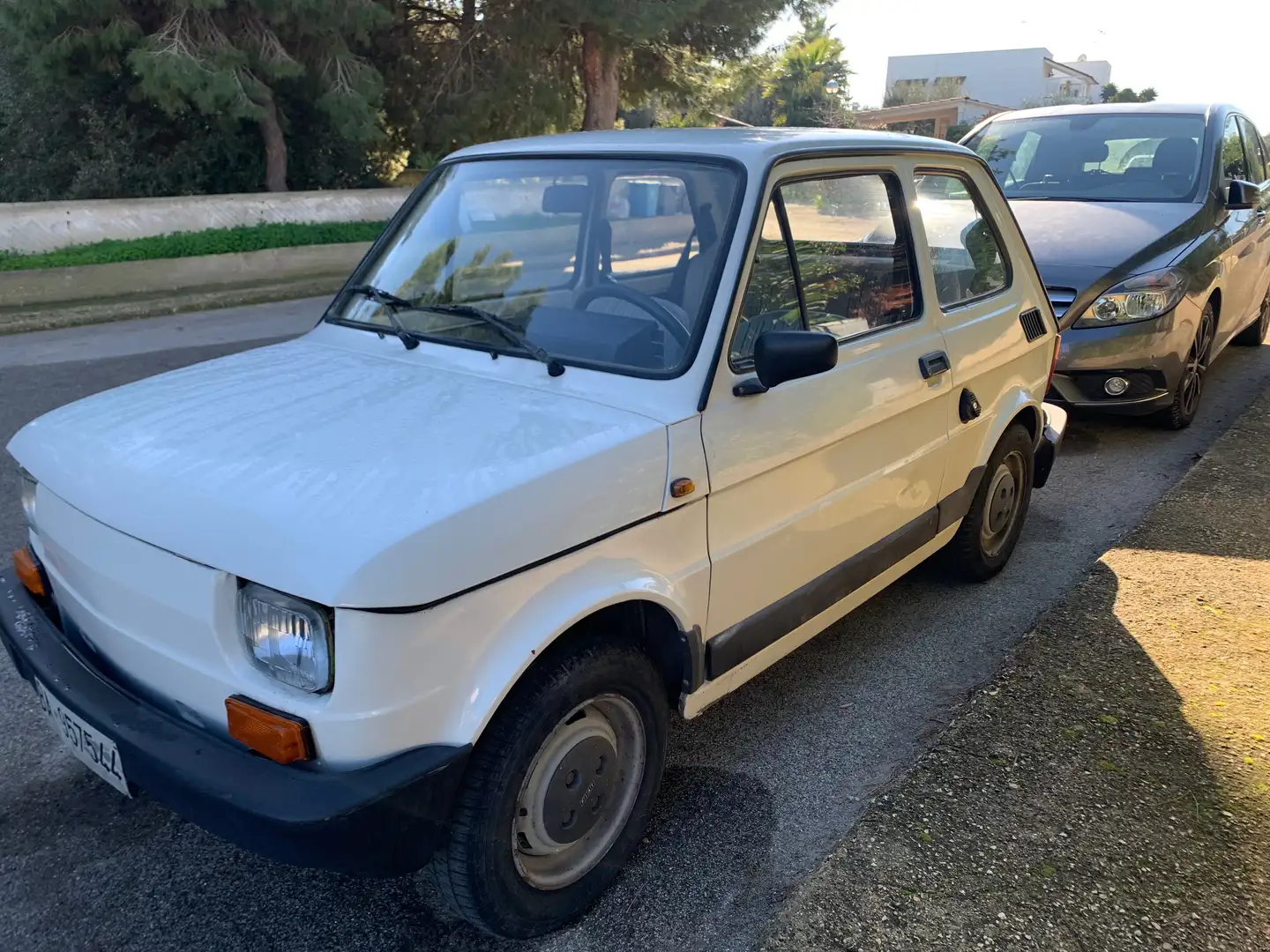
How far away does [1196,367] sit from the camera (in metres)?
6.55

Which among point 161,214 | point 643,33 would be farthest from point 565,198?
point 643,33

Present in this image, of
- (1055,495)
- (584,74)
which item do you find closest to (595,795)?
(1055,495)

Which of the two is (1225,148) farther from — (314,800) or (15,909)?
(15,909)

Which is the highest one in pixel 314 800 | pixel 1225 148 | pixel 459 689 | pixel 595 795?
pixel 1225 148

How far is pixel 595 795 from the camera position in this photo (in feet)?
8.35

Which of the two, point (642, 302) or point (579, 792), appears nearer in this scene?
point (579, 792)

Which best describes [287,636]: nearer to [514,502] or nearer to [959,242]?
[514,502]

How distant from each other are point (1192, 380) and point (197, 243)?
11430mm

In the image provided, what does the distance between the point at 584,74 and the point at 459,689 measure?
1737 cm

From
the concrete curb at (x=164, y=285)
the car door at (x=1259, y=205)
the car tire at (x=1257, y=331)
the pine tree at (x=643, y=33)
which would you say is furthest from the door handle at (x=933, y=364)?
the pine tree at (x=643, y=33)

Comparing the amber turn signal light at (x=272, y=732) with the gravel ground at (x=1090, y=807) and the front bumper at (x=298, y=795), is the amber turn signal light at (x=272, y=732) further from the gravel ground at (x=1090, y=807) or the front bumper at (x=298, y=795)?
the gravel ground at (x=1090, y=807)

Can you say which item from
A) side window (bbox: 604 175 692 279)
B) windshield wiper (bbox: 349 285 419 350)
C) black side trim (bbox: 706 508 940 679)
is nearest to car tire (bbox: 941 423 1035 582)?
black side trim (bbox: 706 508 940 679)

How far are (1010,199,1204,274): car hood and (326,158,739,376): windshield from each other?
3.74 meters

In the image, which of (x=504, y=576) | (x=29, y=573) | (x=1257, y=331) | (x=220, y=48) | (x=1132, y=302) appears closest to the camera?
(x=504, y=576)
